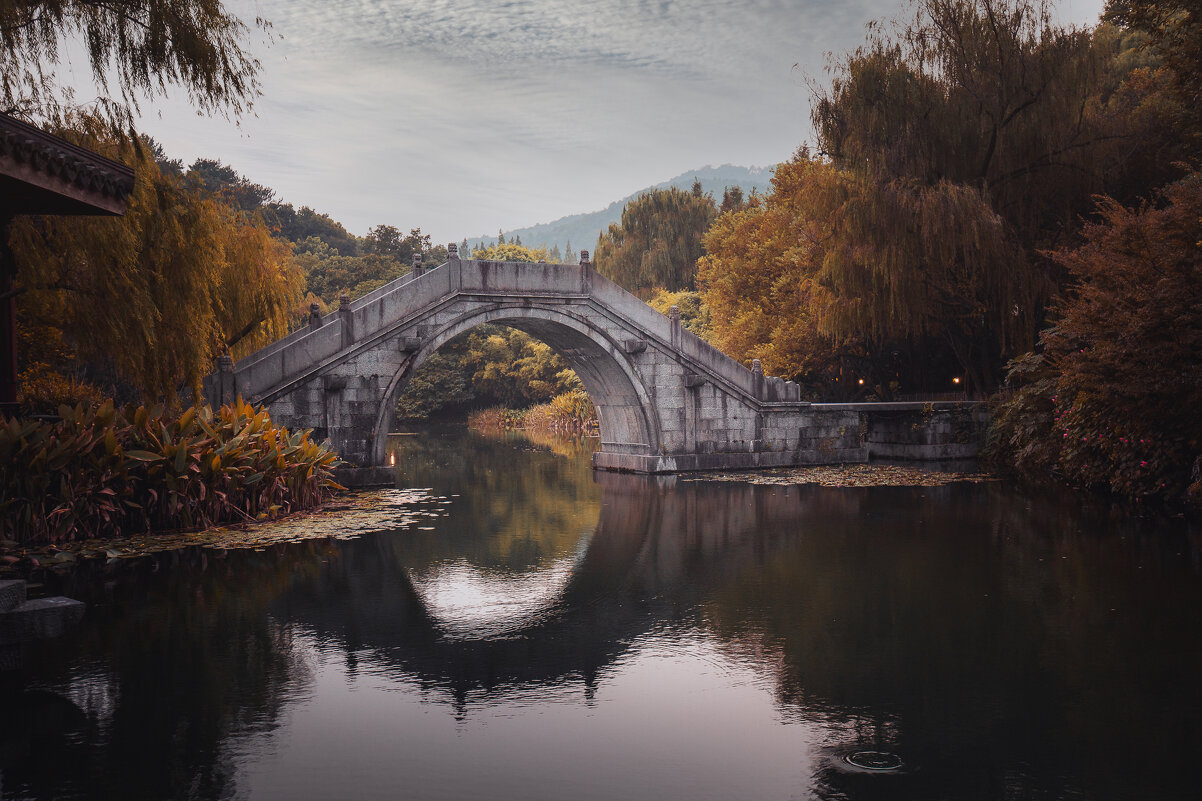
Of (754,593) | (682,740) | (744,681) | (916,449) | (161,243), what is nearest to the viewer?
(682,740)

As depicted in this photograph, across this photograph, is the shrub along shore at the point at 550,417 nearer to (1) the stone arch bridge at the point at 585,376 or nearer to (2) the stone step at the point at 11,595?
(1) the stone arch bridge at the point at 585,376

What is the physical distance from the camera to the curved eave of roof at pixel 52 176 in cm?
722

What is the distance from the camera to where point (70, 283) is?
39.9 ft

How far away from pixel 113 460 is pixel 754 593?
24.3 feet

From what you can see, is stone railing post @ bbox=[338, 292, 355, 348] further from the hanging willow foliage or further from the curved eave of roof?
the hanging willow foliage

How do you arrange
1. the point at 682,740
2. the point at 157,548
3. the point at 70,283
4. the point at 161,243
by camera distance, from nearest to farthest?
the point at 682,740 → the point at 157,548 → the point at 70,283 → the point at 161,243

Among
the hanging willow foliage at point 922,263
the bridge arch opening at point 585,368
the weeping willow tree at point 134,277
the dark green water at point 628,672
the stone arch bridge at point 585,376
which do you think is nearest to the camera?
the dark green water at point 628,672

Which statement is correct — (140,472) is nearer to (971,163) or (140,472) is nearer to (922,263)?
(922,263)

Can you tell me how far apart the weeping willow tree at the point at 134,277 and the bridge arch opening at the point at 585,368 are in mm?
3740

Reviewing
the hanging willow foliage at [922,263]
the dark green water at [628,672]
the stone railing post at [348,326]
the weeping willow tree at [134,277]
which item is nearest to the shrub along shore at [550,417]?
the hanging willow foliage at [922,263]

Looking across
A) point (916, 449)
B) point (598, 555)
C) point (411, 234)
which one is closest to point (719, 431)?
point (916, 449)

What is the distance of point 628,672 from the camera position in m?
6.51

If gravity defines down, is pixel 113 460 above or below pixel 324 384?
below

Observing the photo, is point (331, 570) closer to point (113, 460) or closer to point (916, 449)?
point (113, 460)
